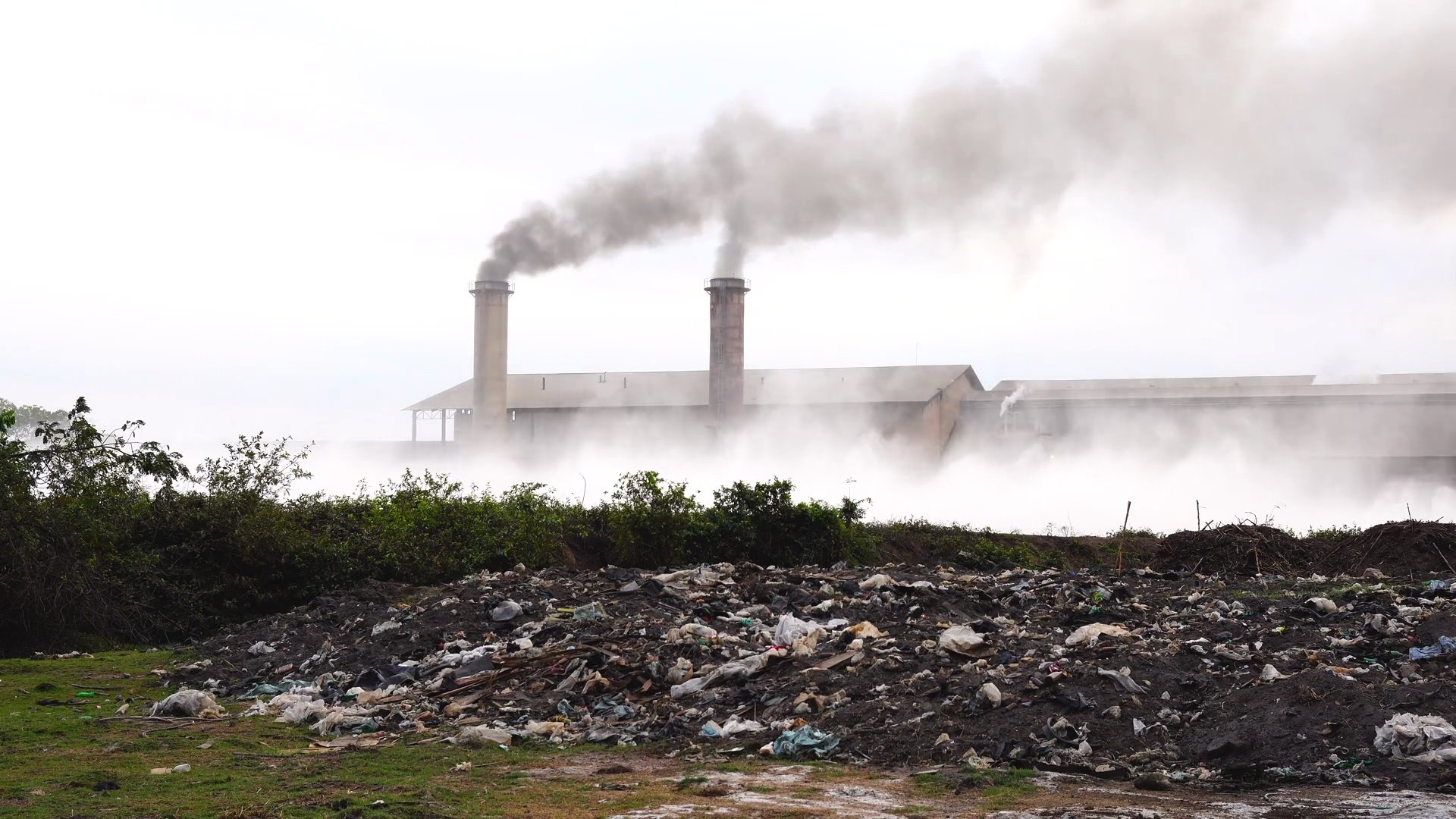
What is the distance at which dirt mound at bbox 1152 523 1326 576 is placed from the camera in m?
14.8

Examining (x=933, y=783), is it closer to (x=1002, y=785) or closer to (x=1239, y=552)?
(x=1002, y=785)

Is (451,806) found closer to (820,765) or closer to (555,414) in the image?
(820,765)

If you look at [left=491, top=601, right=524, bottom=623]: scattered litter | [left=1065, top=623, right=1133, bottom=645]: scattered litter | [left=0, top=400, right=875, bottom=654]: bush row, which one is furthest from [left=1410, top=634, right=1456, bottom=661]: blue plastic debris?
[left=0, top=400, right=875, bottom=654]: bush row

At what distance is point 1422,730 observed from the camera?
612 cm

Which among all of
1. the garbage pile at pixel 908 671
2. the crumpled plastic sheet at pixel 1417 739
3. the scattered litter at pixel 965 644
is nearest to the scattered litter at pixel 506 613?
the garbage pile at pixel 908 671

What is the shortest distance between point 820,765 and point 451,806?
2.09 meters

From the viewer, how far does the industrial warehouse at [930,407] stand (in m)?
28.2

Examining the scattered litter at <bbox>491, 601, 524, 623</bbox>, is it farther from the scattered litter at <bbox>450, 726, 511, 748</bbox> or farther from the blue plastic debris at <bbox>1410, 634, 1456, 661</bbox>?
the blue plastic debris at <bbox>1410, 634, 1456, 661</bbox>

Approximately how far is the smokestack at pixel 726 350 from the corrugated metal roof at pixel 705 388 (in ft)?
5.70

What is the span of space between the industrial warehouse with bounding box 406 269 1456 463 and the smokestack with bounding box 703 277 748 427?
37 millimetres

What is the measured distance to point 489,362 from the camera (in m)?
31.8

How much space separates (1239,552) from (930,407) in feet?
55.7

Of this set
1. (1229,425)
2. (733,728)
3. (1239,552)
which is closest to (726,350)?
(1229,425)

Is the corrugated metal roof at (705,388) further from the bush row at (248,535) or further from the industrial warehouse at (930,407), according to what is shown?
the bush row at (248,535)
